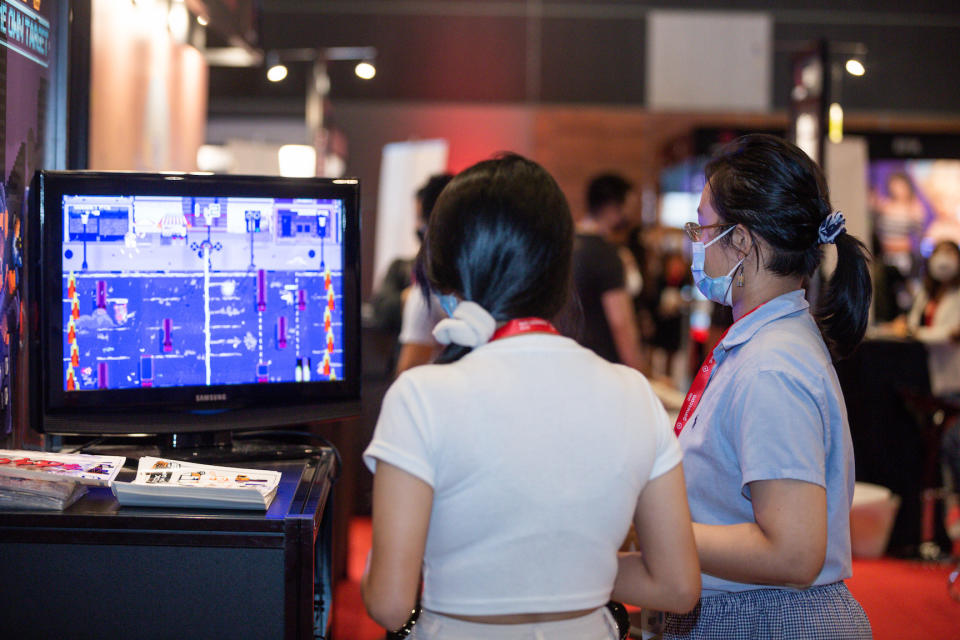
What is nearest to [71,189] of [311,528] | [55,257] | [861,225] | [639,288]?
[55,257]

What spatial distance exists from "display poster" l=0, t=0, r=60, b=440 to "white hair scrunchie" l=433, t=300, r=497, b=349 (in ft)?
3.60

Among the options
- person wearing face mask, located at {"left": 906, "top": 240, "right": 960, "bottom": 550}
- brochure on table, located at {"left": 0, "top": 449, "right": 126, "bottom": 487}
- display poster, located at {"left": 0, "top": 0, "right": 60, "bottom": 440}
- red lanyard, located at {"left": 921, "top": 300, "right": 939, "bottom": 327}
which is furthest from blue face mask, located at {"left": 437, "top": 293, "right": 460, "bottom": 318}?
red lanyard, located at {"left": 921, "top": 300, "right": 939, "bottom": 327}

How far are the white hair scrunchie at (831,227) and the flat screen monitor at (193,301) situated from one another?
92 centimetres

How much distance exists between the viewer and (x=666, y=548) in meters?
1.22

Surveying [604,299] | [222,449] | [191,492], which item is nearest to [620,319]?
[604,299]

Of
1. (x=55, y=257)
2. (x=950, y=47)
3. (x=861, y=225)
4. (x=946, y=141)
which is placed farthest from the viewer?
(x=946, y=141)

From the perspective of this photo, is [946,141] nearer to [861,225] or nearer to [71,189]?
[861,225]

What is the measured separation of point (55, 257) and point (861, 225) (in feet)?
14.8

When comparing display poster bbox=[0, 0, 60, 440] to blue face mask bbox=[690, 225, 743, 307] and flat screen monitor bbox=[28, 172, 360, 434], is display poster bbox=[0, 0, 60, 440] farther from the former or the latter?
blue face mask bbox=[690, 225, 743, 307]

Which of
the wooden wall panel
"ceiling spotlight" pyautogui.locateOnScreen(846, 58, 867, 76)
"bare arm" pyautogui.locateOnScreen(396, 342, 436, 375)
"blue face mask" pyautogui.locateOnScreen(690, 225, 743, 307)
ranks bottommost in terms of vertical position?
"bare arm" pyautogui.locateOnScreen(396, 342, 436, 375)

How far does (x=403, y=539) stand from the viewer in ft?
3.62

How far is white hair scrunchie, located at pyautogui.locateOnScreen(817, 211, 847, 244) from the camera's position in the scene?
1.57 m

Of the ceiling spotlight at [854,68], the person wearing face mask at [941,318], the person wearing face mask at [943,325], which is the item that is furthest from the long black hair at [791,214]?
the person wearing face mask at [941,318]

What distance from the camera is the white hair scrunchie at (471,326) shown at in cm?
116
